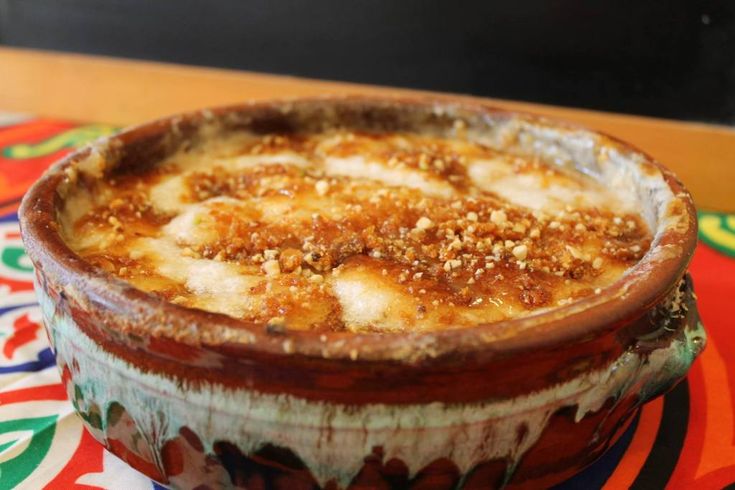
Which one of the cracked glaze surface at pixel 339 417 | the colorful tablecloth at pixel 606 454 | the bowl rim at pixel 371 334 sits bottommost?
the colorful tablecloth at pixel 606 454

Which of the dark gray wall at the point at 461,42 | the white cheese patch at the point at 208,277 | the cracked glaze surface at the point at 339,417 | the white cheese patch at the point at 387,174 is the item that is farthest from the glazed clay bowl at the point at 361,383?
the dark gray wall at the point at 461,42

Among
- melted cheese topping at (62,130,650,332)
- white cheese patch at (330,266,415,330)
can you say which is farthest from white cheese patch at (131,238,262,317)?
white cheese patch at (330,266,415,330)

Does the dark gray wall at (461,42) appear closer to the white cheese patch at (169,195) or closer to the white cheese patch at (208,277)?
the white cheese patch at (169,195)

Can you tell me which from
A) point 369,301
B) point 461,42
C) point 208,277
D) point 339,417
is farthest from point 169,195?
point 461,42

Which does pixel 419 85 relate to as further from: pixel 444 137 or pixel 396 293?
pixel 396 293

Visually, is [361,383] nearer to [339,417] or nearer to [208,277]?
[339,417]

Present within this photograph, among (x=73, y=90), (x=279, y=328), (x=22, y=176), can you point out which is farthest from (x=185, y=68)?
(x=279, y=328)
